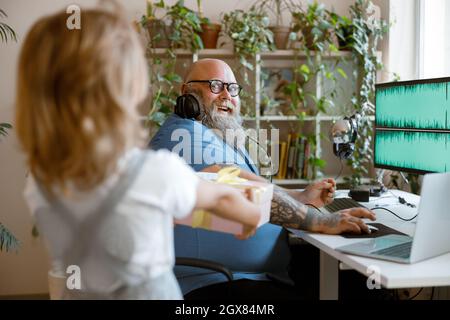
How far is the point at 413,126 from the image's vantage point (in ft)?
7.52

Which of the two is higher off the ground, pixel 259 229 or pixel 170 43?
pixel 170 43

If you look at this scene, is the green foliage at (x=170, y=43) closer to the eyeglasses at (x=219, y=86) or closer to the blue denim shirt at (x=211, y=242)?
the eyeglasses at (x=219, y=86)

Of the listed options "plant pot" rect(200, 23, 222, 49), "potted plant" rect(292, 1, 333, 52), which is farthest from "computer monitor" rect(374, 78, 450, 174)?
"plant pot" rect(200, 23, 222, 49)

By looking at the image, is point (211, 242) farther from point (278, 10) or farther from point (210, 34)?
point (278, 10)

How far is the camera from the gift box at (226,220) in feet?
4.24

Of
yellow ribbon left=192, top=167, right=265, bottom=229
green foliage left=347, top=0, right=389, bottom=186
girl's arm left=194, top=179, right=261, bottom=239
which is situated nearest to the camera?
girl's arm left=194, top=179, right=261, bottom=239

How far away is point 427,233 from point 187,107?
1209 mm

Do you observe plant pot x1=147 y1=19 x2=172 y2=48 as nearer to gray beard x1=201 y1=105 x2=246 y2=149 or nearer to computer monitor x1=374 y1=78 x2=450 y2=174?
gray beard x1=201 y1=105 x2=246 y2=149

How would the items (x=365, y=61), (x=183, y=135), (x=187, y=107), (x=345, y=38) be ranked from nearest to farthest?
(x=183, y=135), (x=187, y=107), (x=365, y=61), (x=345, y=38)

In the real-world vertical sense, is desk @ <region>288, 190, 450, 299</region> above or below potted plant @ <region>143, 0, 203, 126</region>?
below

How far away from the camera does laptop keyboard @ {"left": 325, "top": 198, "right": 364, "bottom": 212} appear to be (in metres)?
2.35

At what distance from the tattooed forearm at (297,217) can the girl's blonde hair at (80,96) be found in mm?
1060

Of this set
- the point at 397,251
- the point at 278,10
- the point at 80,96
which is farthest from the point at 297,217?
the point at 278,10

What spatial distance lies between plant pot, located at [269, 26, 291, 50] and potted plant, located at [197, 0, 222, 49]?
363 mm
